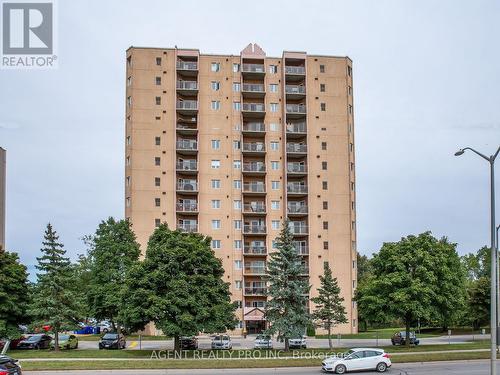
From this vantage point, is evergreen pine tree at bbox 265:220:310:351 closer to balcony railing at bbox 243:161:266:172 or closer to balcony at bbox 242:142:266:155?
balcony railing at bbox 243:161:266:172

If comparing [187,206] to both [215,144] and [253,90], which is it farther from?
[253,90]

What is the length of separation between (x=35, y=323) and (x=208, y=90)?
4407cm

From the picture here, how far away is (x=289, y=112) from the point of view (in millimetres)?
77375

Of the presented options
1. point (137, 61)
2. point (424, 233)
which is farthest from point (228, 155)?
point (424, 233)

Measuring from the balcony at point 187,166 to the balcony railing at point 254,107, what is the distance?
10.4 metres

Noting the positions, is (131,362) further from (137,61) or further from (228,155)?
(137,61)

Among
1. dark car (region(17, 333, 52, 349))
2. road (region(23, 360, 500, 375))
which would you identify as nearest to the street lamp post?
road (region(23, 360, 500, 375))

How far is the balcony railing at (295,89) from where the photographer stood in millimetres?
78156

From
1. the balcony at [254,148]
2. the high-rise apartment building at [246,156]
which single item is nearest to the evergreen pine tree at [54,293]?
the high-rise apartment building at [246,156]

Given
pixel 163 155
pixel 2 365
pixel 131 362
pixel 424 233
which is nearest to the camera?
pixel 2 365

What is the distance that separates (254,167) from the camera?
7700cm

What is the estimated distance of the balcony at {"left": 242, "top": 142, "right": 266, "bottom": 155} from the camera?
7669 centimetres

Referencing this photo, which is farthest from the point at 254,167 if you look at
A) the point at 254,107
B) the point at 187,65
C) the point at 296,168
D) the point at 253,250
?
the point at 187,65

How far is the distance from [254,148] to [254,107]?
577 centimetres
